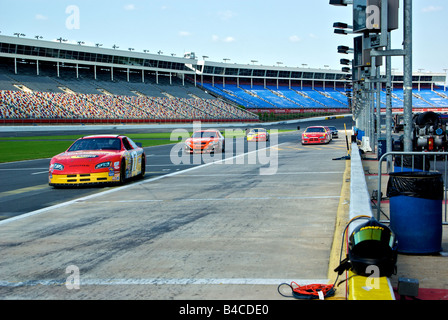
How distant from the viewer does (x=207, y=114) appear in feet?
298

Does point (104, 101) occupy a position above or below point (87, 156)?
above

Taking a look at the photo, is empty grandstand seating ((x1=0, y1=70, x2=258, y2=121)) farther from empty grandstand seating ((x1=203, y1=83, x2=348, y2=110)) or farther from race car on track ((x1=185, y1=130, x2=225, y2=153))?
race car on track ((x1=185, y1=130, x2=225, y2=153))

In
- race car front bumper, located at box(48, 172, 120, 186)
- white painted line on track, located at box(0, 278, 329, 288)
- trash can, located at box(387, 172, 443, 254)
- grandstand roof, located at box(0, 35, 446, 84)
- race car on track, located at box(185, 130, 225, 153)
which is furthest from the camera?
grandstand roof, located at box(0, 35, 446, 84)

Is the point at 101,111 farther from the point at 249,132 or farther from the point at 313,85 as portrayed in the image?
the point at 313,85

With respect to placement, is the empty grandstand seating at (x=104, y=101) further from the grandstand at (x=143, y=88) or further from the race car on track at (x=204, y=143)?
the race car on track at (x=204, y=143)

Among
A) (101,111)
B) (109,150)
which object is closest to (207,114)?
(101,111)

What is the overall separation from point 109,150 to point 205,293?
10.8 metres

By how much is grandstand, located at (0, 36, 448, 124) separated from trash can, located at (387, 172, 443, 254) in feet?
185

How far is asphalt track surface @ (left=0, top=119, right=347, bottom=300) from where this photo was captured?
5.48m

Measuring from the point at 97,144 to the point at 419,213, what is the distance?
11073mm

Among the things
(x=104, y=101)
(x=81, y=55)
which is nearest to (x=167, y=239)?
(x=104, y=101)

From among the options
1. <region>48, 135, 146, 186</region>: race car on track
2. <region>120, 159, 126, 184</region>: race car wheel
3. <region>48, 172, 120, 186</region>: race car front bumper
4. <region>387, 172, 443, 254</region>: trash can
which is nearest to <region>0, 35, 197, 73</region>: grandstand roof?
<region>48, 135, 146, 186</region>: race car on track

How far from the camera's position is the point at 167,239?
25.2 feet

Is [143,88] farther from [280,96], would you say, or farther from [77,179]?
[77,179]
